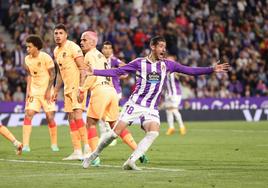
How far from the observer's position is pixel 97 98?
624 inches

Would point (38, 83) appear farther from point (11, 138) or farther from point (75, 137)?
point (75, 137)

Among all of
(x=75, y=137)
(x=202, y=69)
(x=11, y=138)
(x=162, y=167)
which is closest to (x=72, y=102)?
(x=75, y=137)

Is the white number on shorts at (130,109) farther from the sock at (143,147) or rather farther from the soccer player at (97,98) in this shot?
the soccer player at (97,98)

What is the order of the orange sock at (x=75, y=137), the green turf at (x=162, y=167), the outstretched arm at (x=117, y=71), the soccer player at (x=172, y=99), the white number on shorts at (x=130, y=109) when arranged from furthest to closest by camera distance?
the soccer player at (x=172, y=99) → the orange sock at (x=75, y=137) → the white number on shorts at (x=130, y=109) → the outstretched arm at (x=117, y=71) → the green turf at (x=162, y=167)

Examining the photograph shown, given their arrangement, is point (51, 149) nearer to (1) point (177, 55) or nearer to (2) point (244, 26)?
(1) point (177, 55)

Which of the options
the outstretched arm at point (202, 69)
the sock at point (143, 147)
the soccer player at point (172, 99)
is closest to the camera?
the sock at point (143, 147)

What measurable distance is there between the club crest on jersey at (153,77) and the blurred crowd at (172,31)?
17687mm

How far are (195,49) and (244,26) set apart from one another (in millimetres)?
3973

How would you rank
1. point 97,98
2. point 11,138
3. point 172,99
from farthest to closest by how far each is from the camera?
point 172,99
point 11,138
point 97,98

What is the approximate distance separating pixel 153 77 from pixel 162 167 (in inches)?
63.5

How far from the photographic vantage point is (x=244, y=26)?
130 feet

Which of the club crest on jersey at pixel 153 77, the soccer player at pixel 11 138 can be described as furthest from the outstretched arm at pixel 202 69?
the soccer player at pixel 11 138

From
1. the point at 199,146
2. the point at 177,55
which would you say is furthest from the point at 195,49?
the point at 199,146

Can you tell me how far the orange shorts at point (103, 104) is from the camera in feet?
51.2
